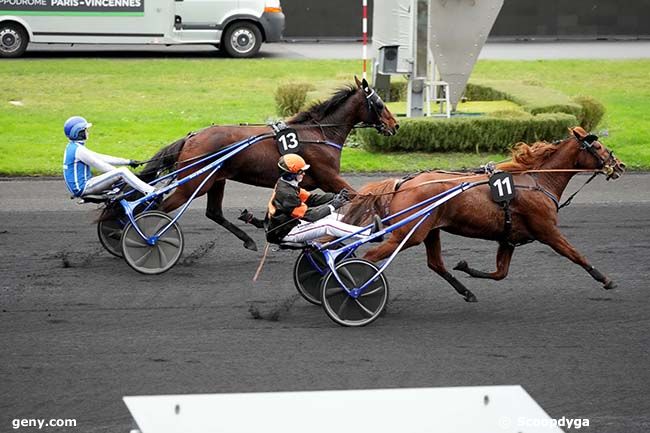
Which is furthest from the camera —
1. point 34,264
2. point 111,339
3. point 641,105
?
point 641,105

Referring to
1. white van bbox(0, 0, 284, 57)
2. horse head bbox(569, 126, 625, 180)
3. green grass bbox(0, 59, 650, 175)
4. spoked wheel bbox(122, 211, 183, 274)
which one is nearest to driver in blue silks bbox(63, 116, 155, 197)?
spoked wheel bbox(122, 211, 183, 274)

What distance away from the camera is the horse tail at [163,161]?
32.5ft

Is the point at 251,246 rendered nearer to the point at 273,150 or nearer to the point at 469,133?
the point at 273,150

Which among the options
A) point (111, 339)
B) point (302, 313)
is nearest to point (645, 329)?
point (302, 313)

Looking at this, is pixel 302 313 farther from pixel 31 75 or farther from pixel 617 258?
pixel 31 75

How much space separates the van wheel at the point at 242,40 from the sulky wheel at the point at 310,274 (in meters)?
14.5

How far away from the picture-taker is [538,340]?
7.65 meters

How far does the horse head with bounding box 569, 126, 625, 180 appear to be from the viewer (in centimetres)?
848

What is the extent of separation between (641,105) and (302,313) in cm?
1184

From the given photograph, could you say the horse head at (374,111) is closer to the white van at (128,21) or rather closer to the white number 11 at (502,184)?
the white number 11 at (502,184)

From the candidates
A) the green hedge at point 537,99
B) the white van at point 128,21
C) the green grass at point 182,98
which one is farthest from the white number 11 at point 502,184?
the white van at point 128,21

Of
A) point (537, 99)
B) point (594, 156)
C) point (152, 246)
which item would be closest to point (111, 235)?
point (152, 246)

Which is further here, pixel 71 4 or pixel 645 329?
pixel 71 4

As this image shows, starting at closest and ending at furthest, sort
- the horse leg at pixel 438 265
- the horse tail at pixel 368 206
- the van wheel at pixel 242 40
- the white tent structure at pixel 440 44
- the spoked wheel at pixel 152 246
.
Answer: the horse tail at pixel 368 206
the horse leg at pixel 438 265
the spoked wheel at pixel 152 246
the white tent structure at pixel 440 44
the van wheel at pixel 242 40
